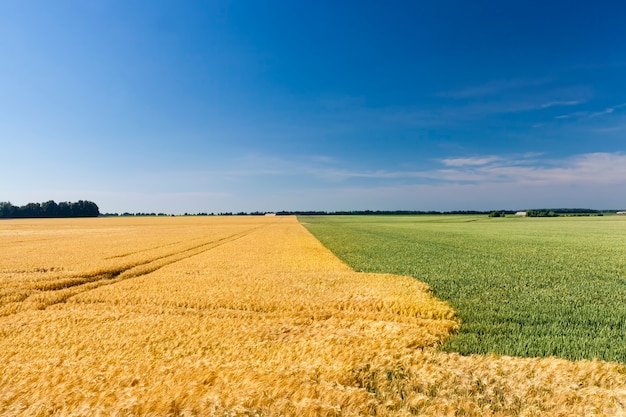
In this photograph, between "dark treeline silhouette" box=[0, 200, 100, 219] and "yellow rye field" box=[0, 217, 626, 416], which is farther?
"dark treeline silhouette" box=[0, 200, 100, 219]

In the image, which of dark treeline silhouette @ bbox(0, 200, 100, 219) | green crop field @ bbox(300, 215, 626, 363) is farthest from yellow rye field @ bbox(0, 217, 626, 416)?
dark treeline silhouette @ bbox(0, 200, 100, 219)

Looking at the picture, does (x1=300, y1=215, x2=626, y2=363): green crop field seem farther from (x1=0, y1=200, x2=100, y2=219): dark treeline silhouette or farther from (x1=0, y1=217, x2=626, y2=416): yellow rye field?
(x1=0, y1=200, x2=100, y2=219): dark treeline silhouette

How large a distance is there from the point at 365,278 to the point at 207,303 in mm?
6612

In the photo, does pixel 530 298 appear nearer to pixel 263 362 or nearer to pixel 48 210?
pixel 263 362

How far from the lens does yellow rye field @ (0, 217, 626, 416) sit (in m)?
4.91

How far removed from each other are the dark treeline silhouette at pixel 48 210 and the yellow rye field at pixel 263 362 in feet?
563

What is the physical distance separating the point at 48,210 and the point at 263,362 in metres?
182

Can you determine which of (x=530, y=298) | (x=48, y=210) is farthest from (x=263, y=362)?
(x=48, y=210)

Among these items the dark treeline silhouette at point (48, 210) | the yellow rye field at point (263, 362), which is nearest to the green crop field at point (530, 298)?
the yellow rye field at point (263, 362)

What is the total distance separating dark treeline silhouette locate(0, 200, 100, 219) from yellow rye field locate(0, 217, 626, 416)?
6758 inches

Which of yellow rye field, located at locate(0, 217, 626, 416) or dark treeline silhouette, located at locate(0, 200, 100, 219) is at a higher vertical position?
dark treeline silhouette, located at locate(0, 200, 100, 219)

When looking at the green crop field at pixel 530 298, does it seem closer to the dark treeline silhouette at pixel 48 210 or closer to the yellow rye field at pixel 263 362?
the yellow rye field at pixel 263 362

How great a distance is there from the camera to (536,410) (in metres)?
4.76

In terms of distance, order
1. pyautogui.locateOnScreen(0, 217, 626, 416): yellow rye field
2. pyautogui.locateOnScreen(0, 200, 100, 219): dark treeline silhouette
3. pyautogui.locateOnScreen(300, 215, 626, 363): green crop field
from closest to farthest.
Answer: pyautogui.locateOnScreen(0, 217, 626, 416): yellow rye field
pyautogui.locateOnScreen(300, 215, 626, 363): green crop field
pyautogui.locateOnScreen(0, 200, 100, 219): dark treeline silhouette
